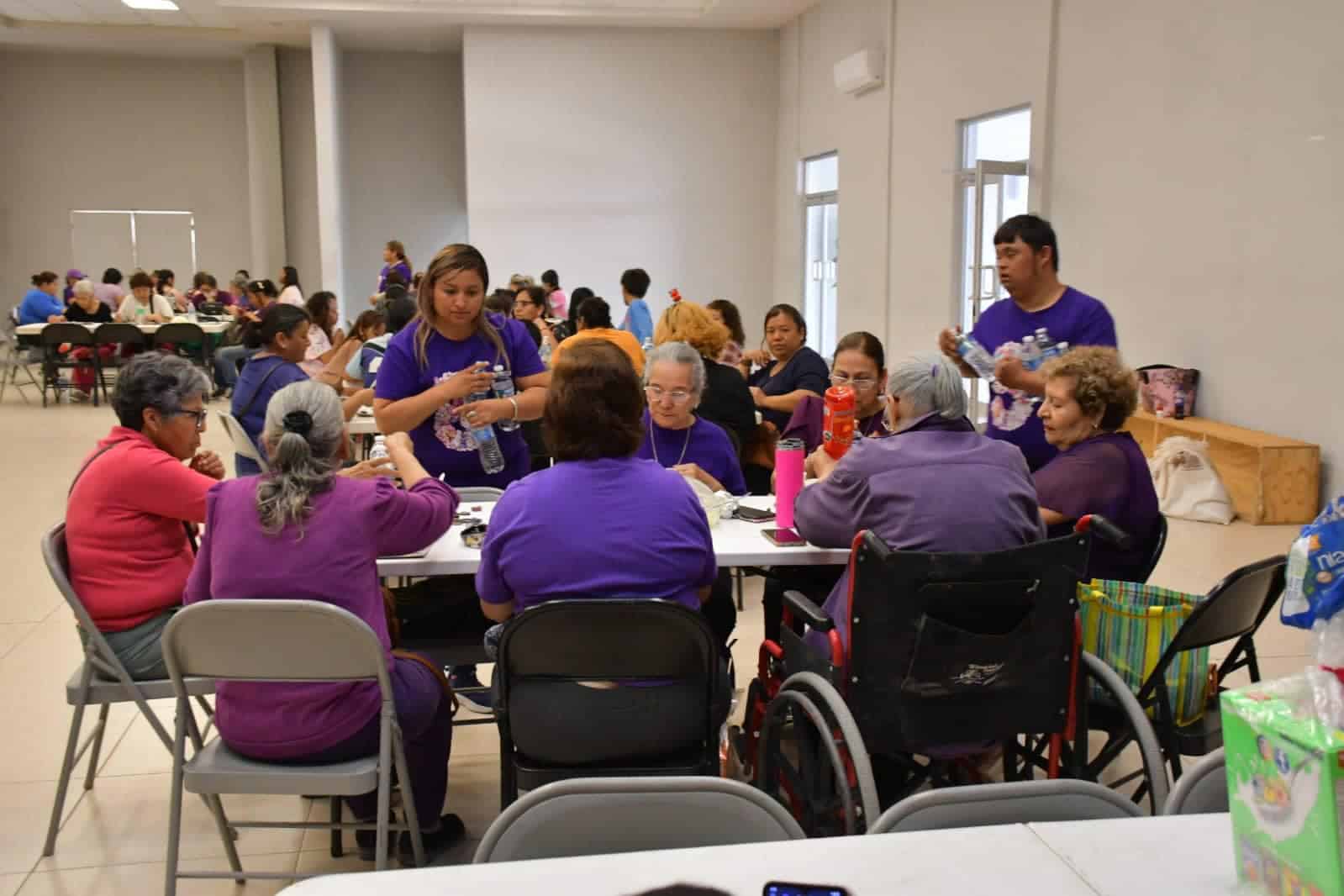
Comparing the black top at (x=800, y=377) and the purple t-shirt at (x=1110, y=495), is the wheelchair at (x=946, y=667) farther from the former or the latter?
the black top at (x=800, y=377)

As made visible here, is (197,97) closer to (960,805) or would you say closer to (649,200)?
(649,200)

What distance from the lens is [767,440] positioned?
4.66 m

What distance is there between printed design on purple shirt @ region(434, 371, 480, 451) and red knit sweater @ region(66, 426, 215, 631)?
33.2 inches

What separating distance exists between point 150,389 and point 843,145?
33.0ft

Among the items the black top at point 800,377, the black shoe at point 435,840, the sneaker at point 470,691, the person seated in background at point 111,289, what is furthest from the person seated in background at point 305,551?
the person seated in background at point 111,289

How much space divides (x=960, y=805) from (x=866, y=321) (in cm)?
1034

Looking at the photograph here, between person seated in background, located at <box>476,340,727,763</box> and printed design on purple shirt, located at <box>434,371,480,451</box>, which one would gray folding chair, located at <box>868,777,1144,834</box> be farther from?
printed design on purple shirt, located at <box>434,371,480,451</box>

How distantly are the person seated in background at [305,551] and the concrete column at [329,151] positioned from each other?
12416mm

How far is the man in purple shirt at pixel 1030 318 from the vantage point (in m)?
3.55

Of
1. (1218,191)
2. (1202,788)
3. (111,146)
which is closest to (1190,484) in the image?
(1218,191)

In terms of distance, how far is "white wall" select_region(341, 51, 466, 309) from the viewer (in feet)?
51.5

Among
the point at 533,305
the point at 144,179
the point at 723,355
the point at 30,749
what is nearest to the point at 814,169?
the point at 533,305

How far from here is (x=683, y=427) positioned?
3.54 meters

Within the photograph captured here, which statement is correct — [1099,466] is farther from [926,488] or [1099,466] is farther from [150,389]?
[150,389]
